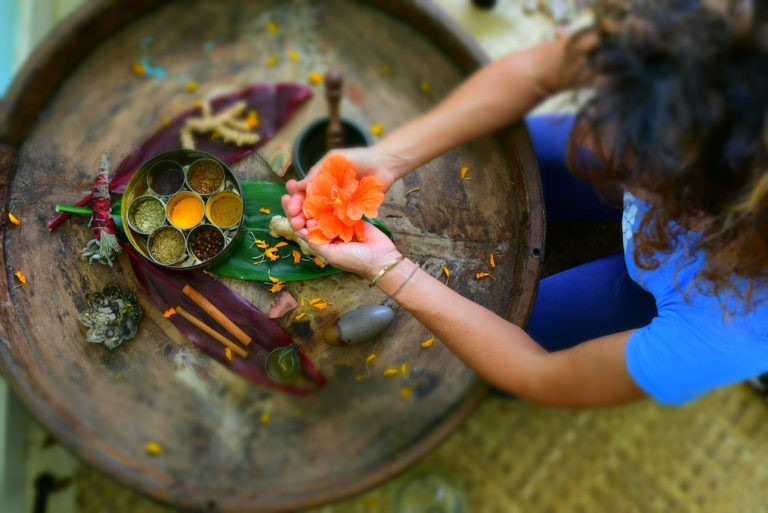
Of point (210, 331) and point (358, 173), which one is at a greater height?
point (358, 173)

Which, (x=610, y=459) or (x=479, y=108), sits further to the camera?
(x=610, y=459)

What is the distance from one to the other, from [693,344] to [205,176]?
3.12 feet

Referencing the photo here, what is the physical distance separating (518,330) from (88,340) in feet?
2.75

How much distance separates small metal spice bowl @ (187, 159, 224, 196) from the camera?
3.71 ft

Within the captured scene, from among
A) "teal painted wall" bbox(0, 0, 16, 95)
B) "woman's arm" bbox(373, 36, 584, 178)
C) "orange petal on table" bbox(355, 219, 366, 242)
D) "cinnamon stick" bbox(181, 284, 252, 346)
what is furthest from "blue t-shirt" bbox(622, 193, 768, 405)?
"teal painted wall" bbox(0, 0, 16, 95)

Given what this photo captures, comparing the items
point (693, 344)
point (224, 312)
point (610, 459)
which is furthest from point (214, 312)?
point (610, 459)

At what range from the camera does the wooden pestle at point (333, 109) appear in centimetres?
103

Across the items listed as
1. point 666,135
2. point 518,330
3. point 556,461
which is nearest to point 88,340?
point 518,330

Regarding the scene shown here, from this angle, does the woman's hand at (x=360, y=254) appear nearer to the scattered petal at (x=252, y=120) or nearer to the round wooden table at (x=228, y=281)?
the round wooden table at (x=228, y=281)

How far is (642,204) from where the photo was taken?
984 millimetres

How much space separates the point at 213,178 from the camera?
114 cm

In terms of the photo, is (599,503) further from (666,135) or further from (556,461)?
(666,135)

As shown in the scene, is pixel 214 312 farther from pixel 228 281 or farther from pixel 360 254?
pixel 360 254

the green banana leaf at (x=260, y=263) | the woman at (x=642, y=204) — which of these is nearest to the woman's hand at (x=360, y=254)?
Result: the woman at (x=642, y=204)
